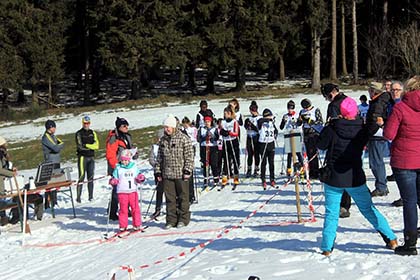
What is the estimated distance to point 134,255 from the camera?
9.22m

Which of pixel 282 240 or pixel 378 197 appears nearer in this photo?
pixel 282 240

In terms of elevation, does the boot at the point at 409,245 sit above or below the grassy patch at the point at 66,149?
above

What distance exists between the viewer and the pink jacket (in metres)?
6.96

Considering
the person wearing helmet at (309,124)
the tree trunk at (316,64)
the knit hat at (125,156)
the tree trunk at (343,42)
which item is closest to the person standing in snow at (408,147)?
the knit hat at (125,156)

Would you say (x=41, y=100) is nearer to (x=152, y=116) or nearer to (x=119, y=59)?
(x=119, y=59)

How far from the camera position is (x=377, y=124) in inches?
301

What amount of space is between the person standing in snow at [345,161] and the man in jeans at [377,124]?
23cm

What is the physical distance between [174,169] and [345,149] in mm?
4217

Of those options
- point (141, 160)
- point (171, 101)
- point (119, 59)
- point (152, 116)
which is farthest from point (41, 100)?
point (141, 160)

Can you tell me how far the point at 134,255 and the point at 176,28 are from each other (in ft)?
125

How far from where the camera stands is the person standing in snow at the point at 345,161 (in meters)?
7.24

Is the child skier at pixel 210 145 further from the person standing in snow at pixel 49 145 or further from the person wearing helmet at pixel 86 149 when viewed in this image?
the person standing in snow at pixel 49 145

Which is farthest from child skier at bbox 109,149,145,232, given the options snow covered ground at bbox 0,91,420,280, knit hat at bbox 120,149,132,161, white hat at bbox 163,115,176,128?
white hat at bbox 163,115,176,128

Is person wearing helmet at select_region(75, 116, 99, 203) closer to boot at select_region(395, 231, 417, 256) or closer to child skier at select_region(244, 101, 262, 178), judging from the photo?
child skier at select_region(244, 101, 262, 178)
